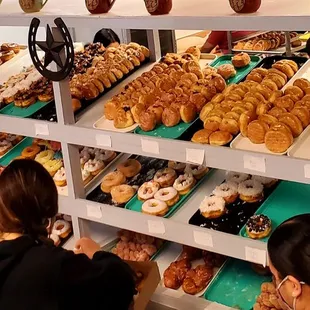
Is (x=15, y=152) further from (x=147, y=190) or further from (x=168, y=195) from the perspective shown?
(x=168, y=195)

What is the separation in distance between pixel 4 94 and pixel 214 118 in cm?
120

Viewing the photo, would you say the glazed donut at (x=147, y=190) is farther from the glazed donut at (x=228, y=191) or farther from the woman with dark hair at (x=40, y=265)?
the woman with dark hair at (x=40, y=265)

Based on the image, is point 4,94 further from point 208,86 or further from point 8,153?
point 208,86

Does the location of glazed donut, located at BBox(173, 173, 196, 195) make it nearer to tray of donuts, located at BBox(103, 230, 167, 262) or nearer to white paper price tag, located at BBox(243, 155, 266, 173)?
tray of donuts, located at BBox(103, 230, 167, 262)

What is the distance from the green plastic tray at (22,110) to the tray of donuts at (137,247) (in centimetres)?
69

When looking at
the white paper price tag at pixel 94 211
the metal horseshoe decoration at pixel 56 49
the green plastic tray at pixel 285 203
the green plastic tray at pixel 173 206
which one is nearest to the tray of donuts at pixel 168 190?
the green plastic tray at pixel 173 206

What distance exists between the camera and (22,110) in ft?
9.55

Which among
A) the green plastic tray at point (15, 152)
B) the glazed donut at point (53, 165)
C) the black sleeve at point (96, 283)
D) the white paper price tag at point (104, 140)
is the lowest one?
the green plastic tray at point (15, 152)

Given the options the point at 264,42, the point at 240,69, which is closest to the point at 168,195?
the point at 240,69

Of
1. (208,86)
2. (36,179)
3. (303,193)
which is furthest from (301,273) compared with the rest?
(208,86)

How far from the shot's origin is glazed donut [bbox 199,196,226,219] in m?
2.37

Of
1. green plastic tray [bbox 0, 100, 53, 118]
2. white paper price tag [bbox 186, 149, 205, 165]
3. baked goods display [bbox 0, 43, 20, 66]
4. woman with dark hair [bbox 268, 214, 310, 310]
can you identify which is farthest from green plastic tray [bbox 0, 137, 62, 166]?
woman with dark hair [bbox 268, 214, 310, 310]

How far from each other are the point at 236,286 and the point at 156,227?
39 centimetres

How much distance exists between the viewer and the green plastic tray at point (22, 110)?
285 centimetres
